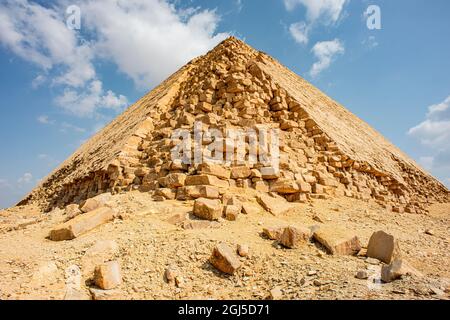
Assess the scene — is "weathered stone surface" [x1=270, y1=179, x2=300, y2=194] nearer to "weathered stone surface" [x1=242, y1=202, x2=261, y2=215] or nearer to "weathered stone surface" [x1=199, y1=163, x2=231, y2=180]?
"weathered stone surface" [x1=242, y1=202, x2=261, y2=215]

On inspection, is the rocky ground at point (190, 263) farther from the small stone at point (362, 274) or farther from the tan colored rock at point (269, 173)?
the tan colored rock at point (269, 173)

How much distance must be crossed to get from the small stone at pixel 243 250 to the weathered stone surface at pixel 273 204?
1.91 m

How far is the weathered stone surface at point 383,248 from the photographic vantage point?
388cm

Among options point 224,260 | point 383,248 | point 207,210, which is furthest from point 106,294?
point 383,248

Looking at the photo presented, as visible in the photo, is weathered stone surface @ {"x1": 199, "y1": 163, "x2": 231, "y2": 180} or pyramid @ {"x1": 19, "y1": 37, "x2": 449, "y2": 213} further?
pyramid @ {"x1": 19, "y1": 37, "x2": 449, "y2": 213}

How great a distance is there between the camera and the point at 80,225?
4848 millimetres

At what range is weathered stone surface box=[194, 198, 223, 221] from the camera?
508 cm

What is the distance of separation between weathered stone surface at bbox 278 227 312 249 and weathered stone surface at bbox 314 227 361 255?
183mm

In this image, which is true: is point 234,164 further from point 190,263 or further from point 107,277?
point 107,277

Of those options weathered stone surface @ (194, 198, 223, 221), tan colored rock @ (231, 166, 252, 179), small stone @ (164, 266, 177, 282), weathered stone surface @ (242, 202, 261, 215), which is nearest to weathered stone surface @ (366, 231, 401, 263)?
weathered stone surface @ (242, 202, 261, 215)

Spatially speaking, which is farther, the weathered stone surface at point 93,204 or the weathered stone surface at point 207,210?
the weathered stone surface at point 93,204

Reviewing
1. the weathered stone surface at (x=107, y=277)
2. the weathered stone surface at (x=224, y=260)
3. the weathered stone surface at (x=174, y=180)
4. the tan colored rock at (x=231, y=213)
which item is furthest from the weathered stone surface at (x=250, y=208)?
the weathered stone surface at (x=107, y=277)
